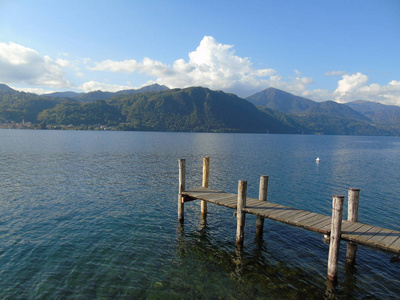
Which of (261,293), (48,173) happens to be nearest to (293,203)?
(261,293)

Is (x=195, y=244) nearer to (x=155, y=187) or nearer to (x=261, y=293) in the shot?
(x=261, y=293)

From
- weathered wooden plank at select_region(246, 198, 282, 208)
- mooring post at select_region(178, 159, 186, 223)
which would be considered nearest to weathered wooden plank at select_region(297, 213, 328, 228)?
weathered wooden plank at select_region(246, 198, 282, 208)

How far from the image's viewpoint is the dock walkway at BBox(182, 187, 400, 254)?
10336 millimetres

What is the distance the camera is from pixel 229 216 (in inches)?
795

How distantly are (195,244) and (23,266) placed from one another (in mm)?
8942

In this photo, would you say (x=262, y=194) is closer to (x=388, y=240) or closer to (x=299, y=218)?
(x=299, y=218)

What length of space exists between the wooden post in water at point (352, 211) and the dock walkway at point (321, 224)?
0.36 m

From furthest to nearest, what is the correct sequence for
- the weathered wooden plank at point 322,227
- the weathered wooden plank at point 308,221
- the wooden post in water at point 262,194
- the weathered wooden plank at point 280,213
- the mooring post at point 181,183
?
the mooring post at point 181,183
the wooden post in water at point 262,194
the weathered wooden plank at point 280,213
the weathered wooden plank at point 308,221
the weathered wooden plank at point 322,227

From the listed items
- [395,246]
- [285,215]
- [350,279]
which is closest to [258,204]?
[285,215]

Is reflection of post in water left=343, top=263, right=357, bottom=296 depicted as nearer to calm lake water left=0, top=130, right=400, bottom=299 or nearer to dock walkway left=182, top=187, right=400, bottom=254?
calm lake water left=0, top=130, right=400, bottom=299

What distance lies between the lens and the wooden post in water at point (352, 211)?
12.3m

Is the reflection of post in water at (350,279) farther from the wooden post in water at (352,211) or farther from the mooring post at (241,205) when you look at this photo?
the mooring post at (241,205)

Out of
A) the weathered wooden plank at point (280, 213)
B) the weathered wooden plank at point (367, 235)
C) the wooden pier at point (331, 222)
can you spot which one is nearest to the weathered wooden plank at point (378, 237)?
the wooden pier at point (331, 222)

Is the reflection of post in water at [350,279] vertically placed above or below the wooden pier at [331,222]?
below
